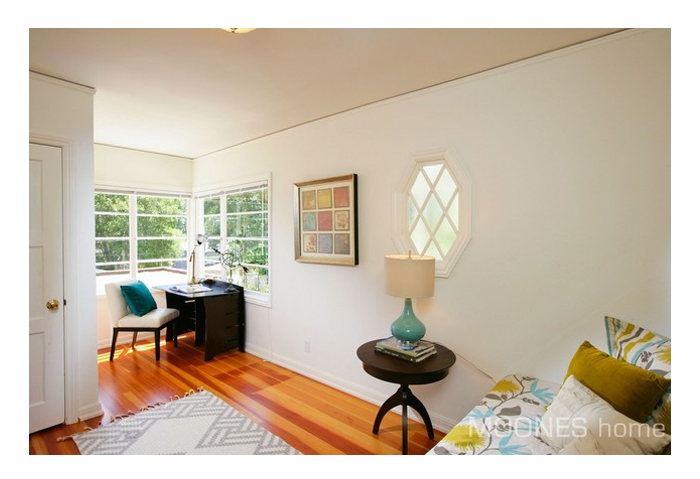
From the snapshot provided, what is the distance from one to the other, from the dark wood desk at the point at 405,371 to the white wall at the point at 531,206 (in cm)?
22

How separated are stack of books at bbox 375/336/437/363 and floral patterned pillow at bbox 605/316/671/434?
965 millimetres

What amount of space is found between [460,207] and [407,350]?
39.6 inches

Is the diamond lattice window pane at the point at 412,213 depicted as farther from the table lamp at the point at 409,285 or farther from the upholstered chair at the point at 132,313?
the upholstered chair at the point at 132,313

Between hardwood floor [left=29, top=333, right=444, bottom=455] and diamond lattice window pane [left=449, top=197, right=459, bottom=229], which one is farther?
diamond lattice window pane [left=449, top=197, right=459, bottom=229]

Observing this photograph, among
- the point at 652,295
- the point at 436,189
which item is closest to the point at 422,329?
the point at 436,189

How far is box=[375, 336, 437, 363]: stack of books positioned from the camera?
2.23 metres

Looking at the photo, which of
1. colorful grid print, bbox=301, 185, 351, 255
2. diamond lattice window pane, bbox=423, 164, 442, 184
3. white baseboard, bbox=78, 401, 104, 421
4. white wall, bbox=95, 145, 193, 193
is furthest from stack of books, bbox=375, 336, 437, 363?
white wall, bbox=95, 145, 193, 193

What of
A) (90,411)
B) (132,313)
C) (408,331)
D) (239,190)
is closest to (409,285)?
(408,331)

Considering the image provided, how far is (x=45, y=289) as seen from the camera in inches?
97.2

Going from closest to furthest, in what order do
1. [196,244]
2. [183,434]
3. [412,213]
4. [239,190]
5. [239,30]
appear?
1. [239,30]
2. [183,434]
3. [412,213]
4. [239,190]
5. [196,244]

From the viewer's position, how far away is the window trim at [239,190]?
3.87m

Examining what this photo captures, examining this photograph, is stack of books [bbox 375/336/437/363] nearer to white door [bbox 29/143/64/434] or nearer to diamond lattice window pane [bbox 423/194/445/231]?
diamond lattice window pane [bbox 423/194/445/231]

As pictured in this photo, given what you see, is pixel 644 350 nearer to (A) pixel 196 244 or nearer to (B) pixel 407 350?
(B) pixel 407 350

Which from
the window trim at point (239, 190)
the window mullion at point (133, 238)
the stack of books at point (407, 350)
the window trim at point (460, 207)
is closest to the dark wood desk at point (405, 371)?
the stack of books at point (407, 350)
